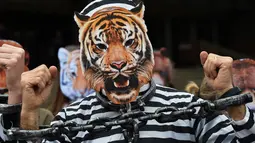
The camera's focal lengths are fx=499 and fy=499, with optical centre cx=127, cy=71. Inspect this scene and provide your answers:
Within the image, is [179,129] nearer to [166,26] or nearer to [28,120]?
[28,120]

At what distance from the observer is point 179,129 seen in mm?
1701

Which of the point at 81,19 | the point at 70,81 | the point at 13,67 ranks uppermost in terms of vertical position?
the point at 81,19

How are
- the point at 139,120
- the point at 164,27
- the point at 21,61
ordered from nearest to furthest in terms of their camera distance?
1. the point at 139,120
2. the point at 21,61
3. the point at 164,27

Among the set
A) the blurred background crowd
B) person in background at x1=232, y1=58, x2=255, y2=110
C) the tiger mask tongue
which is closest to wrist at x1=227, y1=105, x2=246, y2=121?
the tiger mask tongue

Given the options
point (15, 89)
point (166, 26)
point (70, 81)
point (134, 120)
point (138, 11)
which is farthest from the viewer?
point (166, 26)

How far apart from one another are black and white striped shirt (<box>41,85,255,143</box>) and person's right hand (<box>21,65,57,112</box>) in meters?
0.09

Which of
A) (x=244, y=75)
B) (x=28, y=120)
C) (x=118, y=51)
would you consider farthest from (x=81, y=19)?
(x=244, y=75)

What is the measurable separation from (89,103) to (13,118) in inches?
11.4

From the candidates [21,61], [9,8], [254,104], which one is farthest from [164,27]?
[21,61]

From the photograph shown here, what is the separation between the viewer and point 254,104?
2.28m

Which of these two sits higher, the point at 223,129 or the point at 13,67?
the point at 13,67

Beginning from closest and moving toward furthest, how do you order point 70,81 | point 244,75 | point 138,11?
point 138,11
point 244,75
point 70,81

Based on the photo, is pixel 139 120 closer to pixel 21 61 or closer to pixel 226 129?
pixel 226 129

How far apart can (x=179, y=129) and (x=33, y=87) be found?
Answer: 514 mm
